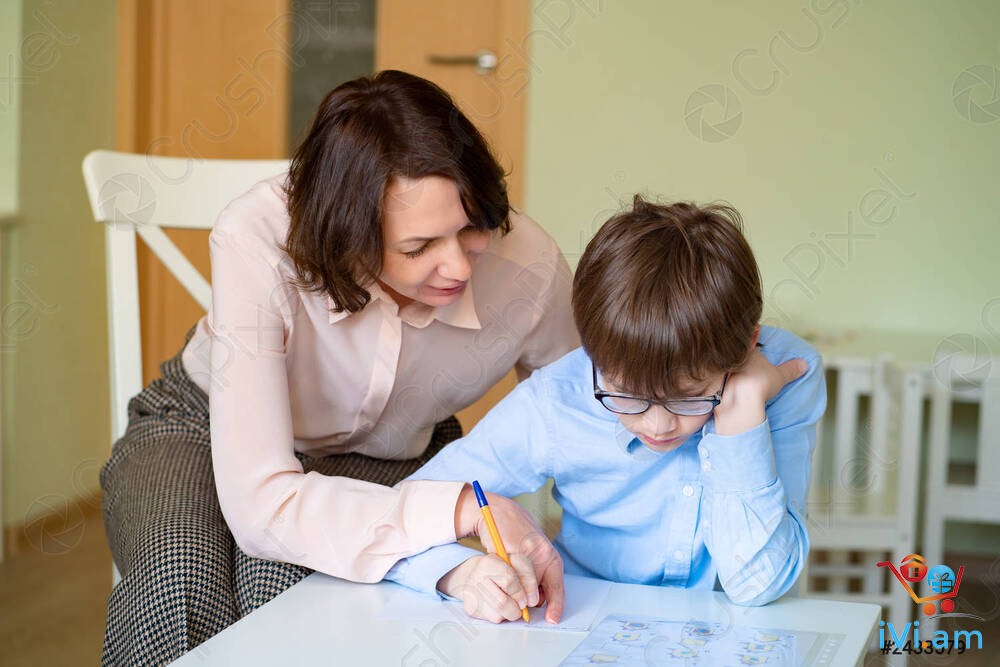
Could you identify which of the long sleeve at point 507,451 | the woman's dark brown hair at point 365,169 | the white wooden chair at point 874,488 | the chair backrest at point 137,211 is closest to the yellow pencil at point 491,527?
the long sleeve at point 507,451

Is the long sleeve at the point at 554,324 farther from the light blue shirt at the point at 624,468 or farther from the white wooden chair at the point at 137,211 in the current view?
the white wooden chair at the point at 137,211

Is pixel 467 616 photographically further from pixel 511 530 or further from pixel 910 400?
pixel 910 400

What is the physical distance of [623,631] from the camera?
32.3 inches

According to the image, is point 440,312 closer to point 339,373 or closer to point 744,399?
point 339,373

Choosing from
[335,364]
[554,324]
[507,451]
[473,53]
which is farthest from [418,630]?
[473,53]

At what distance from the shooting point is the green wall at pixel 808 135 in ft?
9.07

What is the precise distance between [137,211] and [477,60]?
5.49ft

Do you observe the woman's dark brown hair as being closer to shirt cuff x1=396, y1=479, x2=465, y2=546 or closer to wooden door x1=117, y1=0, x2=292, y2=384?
shirt cuff x1=396, y1=479, x2=465, y2=546

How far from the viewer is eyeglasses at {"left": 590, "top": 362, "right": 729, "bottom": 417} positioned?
907mm

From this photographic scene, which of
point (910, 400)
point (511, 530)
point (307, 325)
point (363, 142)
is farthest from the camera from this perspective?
point (910, 400)

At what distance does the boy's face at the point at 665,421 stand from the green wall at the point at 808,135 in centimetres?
197

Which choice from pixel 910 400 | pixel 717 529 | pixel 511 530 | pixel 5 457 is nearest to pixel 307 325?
pixel 511 530

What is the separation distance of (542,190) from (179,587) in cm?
221

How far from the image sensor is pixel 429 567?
0.93 meters
